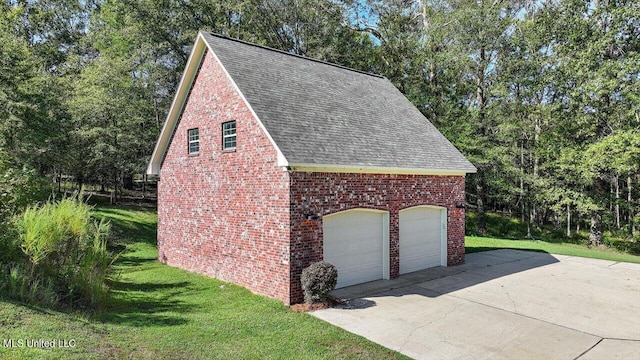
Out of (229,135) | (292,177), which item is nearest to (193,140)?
(229,135)

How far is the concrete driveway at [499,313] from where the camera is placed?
6.87 m

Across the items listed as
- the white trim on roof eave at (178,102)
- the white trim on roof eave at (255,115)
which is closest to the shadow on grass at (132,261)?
the white trim on roof eave at (178,102)

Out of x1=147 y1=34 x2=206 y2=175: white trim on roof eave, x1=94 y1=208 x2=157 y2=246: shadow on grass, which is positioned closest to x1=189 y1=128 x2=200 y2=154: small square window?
x1=147 y1=34 x2=206 y2=175: white trim on roof eave

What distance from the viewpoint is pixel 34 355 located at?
5.20 m

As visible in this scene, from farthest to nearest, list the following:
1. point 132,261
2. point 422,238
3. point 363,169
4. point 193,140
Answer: point 132,261 → point 193,140 → point 422,238 → point 363,169

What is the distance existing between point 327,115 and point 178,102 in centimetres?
585

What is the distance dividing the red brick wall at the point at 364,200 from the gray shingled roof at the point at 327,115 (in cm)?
52

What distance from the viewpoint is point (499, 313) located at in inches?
342

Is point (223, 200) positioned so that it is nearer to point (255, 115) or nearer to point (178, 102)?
point (255, 115)

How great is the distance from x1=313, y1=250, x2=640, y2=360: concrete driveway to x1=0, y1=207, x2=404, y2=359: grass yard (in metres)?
0.90

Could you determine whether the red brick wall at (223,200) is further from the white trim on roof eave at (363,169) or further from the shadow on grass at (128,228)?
the shadow on grass at (128,228)

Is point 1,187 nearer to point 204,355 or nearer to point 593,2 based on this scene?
point 204,355

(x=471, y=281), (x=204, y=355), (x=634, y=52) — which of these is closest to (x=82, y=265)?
(x=204, y=355)

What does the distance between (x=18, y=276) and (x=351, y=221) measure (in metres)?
7.49
